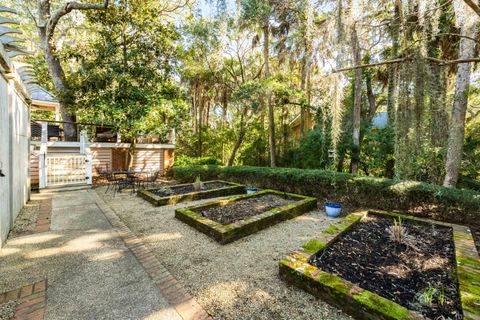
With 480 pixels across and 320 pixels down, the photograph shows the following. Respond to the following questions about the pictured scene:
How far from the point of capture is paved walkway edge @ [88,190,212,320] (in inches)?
81.9

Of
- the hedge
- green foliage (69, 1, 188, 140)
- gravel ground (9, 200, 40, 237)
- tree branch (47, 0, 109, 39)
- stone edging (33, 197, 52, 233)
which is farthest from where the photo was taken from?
green foliage (69, 1, 188, 140)

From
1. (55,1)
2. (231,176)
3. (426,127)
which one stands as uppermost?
(55,1)

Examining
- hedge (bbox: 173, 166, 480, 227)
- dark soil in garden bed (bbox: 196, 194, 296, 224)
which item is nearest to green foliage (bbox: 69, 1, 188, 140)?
hedge (bbox: 173, 166, 480, 227)

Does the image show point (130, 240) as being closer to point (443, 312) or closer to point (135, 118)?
point (443, 312)

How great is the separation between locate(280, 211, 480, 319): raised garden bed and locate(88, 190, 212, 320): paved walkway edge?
1154 mm

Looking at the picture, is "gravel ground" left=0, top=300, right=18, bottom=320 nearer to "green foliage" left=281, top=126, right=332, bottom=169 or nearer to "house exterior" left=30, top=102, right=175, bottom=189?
"house exterior" left=30, top=102, right=175, bottom=189

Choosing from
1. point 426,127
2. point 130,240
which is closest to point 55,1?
point 130,240

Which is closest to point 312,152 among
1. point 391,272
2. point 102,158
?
point 391,272

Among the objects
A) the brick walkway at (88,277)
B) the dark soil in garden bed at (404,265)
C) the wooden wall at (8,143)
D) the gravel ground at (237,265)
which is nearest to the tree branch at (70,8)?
the wooden wall at (8,143)

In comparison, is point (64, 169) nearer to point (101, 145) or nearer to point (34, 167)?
point (34, 167)

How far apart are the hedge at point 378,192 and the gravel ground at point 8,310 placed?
624 centimetres

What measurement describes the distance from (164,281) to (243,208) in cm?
294

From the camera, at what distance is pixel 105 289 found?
2334 mm

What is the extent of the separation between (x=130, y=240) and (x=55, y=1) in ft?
53.4
